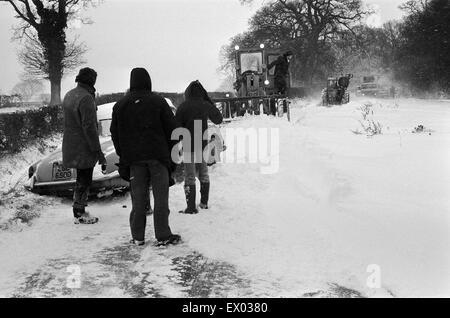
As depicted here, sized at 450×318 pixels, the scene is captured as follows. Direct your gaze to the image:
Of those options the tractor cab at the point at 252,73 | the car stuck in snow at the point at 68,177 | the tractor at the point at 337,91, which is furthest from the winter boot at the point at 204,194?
the tractor at the point at 337,91

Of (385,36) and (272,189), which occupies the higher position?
(385,36)

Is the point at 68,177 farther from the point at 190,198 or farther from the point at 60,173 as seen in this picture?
the point at 190,198

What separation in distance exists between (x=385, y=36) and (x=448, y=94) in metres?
40.5

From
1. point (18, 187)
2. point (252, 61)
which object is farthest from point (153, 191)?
point (252, 61)

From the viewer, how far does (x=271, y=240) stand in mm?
5094

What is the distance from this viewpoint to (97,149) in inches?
232

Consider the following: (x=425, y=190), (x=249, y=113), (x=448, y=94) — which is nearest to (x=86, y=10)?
(x=249, y=113)

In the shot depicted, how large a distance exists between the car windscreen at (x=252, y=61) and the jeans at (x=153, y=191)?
16963mm

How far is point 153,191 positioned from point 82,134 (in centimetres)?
156

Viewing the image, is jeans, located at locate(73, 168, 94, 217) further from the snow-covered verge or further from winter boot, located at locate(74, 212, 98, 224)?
the snow-covered verge

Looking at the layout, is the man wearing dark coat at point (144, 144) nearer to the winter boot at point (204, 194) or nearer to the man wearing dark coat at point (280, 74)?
the winter boot at point (204, 194)

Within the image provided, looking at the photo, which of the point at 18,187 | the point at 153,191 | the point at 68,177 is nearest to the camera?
the point at 153,191
